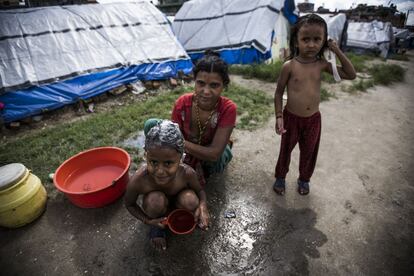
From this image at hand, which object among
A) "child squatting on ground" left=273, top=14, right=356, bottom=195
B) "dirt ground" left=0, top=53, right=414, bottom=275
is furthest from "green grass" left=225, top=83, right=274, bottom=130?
"child squatting on ground" left=273, top=14, right=356, bottom=195

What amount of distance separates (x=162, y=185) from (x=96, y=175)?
1.19 meters

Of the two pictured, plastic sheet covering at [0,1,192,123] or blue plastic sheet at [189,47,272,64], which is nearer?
plastic sheet covering at [0,1,192,123]

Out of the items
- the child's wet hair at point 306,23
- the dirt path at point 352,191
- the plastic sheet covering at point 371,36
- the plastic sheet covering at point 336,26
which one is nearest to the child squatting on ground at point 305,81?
the child's wet hair at point 306,23

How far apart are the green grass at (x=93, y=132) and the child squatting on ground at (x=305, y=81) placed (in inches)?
67.1

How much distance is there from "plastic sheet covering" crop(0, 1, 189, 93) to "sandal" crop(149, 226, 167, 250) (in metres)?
4.07

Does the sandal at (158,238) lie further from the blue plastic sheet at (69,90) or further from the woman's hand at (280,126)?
the blue plastic sheet at (69,90)

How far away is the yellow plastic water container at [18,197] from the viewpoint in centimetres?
206

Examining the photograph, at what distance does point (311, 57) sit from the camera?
6.57 ft

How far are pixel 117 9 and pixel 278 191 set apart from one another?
6.37m

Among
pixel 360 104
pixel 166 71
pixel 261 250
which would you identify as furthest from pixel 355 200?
pixel 166 71

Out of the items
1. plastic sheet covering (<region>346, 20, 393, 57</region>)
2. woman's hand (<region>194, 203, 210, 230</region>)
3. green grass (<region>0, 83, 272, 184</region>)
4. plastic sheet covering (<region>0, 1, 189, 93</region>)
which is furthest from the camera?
plastic sheet covering (<region>346, 20, 393, 57</region>)

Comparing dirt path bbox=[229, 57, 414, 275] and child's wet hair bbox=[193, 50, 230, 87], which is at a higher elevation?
child's wet hair bbox=[193, 50, 230, 87]

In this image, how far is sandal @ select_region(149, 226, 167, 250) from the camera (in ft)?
6.42

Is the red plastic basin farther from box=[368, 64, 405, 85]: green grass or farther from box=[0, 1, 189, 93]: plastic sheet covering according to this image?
box=[368, 64, 405, 85]: green grass
